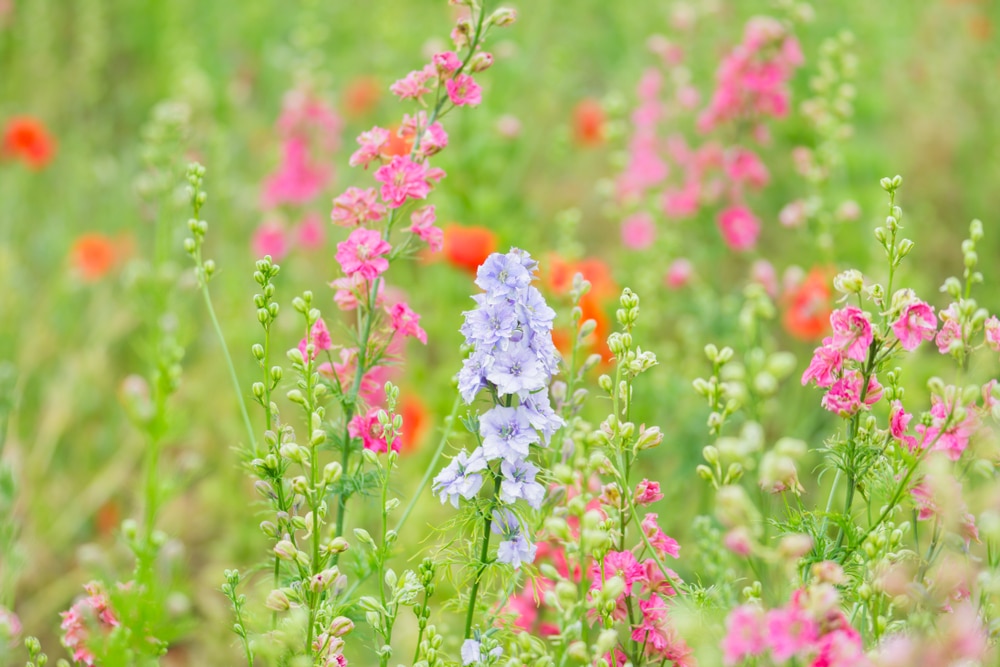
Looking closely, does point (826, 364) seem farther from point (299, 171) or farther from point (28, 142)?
point (28, 142)

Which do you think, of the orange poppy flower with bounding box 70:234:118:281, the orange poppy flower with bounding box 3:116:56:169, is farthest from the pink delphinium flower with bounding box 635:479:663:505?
the orange poppy flower with bounding box 3:116:56:169

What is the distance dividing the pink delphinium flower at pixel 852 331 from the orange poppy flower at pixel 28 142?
14.2 ft

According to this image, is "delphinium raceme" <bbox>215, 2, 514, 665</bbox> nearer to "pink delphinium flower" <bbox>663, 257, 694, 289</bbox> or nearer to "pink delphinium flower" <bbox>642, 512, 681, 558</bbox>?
"pink delphinium flower" <bbox>642, 512, 681, 558</bbox>

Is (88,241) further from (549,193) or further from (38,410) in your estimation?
(549,193)

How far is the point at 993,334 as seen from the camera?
156 cm

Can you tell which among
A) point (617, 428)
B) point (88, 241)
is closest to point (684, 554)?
point (617, 428)

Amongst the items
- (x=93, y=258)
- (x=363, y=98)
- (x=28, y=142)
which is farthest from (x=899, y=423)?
(x=28, y=142)

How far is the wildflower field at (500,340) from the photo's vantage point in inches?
54.9

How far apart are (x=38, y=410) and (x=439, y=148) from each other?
120 inches

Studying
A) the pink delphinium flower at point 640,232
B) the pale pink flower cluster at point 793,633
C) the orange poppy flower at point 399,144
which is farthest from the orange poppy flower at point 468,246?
the pale pink flower cluster at point 793,633

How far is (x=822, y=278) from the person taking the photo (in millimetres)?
3262

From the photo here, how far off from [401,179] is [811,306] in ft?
6.01

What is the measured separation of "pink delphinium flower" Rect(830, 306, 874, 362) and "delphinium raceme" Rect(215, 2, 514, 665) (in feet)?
2.25

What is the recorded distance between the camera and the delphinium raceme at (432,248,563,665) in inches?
57.1
